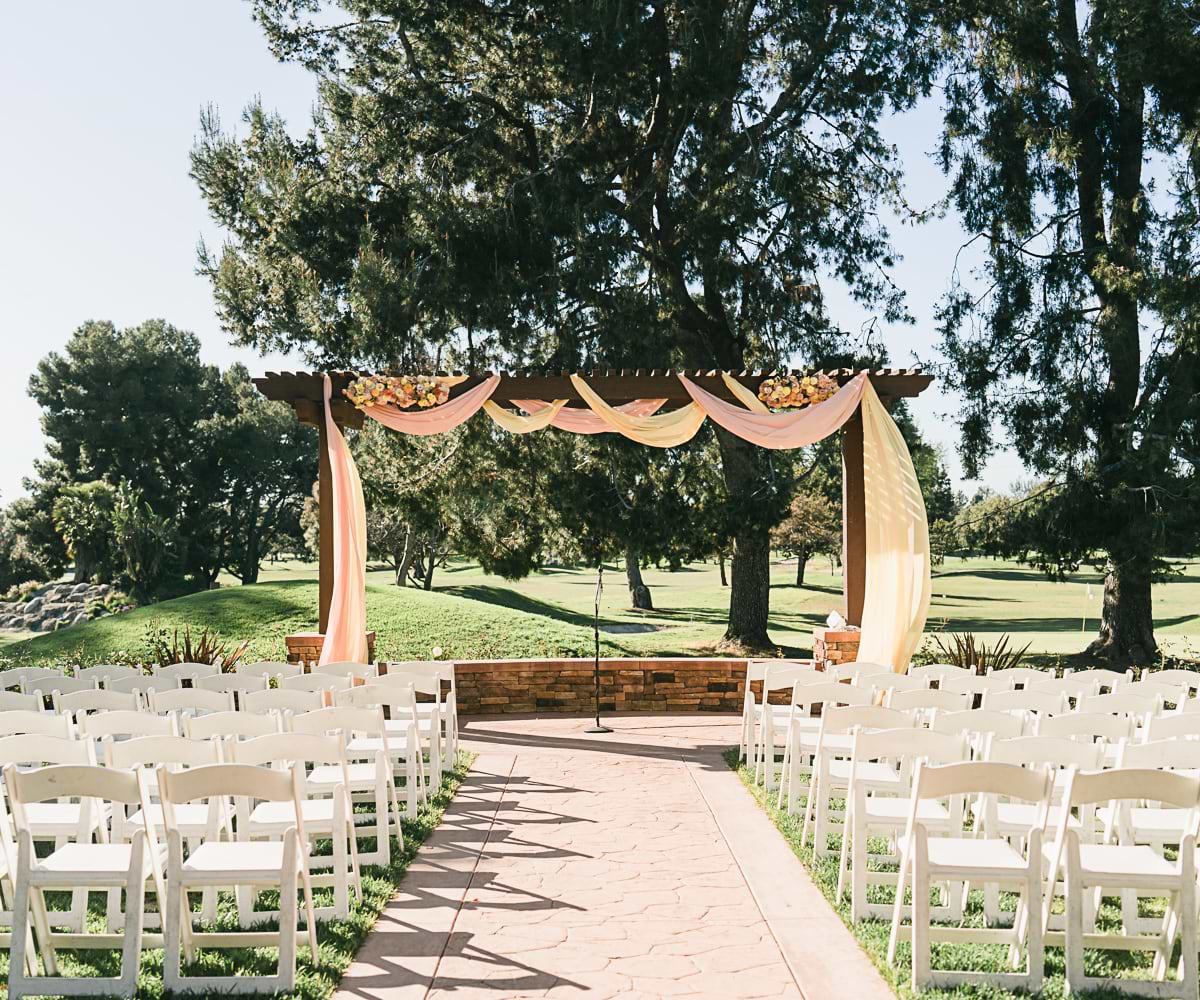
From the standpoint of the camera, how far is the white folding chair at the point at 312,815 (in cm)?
446

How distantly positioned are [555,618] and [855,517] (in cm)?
1826

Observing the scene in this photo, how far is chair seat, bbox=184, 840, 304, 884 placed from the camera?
152 inches

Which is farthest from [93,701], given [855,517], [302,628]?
[302,628]

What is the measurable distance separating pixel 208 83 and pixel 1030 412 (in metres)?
14.3

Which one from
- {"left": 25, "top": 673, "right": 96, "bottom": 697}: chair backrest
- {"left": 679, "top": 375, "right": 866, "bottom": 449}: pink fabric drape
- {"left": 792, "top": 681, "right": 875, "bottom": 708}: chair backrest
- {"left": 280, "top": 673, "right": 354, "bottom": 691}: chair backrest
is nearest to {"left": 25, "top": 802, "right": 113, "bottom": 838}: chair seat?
{"left": 280, "top": 673, "right": 354, "bottom": 691}: chair backrest

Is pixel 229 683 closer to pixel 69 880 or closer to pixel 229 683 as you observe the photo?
pixel 229 683

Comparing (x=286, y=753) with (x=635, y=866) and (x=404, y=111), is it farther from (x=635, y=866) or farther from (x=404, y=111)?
(x=404, y=111)

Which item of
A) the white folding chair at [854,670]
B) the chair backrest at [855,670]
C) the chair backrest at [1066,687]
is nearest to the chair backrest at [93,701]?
the white folding chair at [854,670]

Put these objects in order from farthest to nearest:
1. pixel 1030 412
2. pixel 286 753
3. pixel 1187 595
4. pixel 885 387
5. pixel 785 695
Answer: pixel 1187 595 → pixel 1030 412 → pixel 785 695 → pixel 885 387 → pixel 286 753

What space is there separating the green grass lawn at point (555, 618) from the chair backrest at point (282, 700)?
380 inches

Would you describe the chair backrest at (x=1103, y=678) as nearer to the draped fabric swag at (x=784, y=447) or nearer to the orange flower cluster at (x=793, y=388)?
the draped fabric swag at (x=784, y=447)

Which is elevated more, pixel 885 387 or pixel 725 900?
pixel 885 387

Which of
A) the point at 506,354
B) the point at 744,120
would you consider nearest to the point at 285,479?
the point at 506,354

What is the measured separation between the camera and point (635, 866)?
18.4 feet
